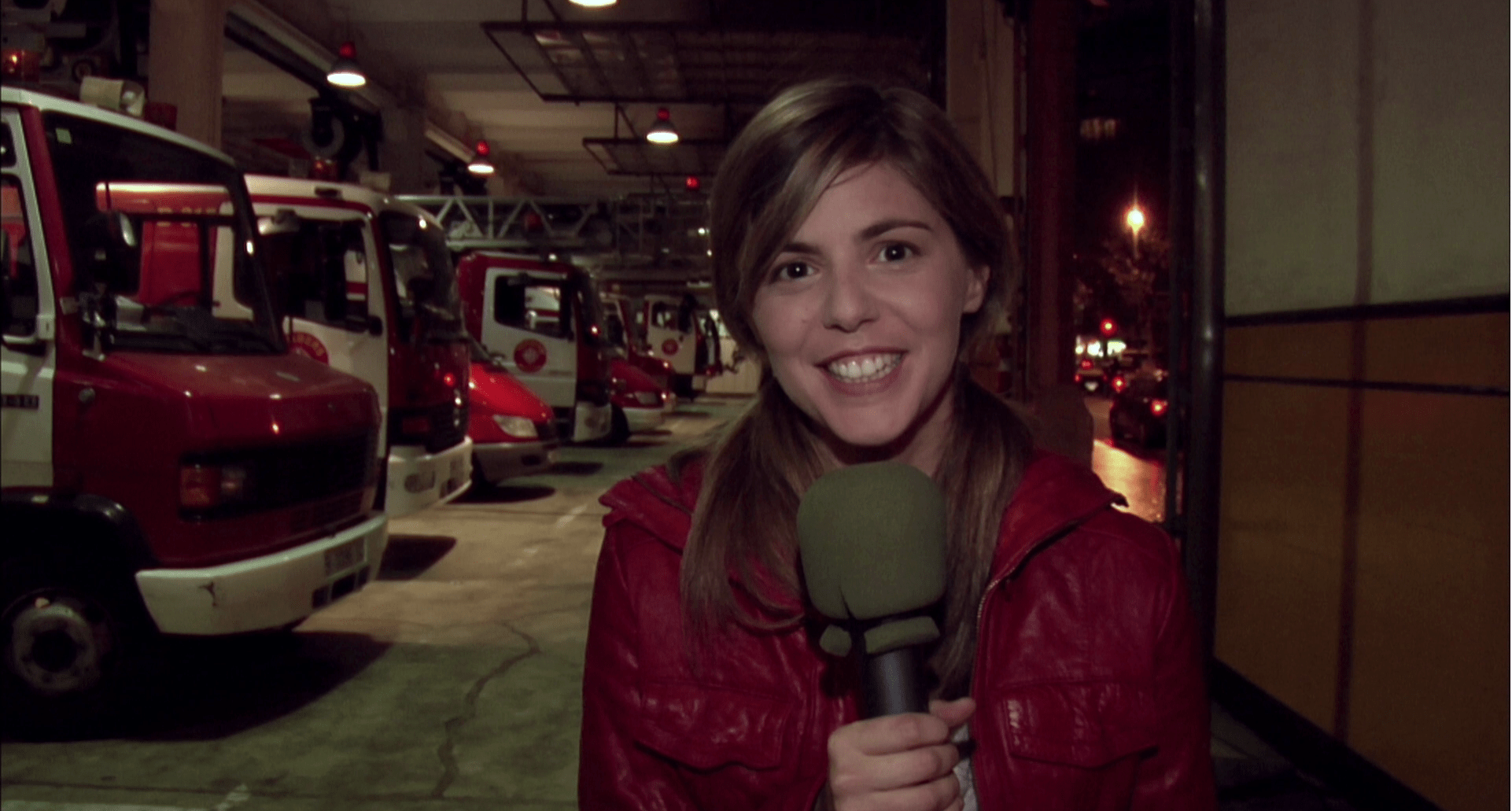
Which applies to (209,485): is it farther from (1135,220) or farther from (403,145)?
(1135,220)

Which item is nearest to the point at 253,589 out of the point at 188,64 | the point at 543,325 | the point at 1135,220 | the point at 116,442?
the point at 116,442

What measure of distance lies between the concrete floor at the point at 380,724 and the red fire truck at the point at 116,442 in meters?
0.38

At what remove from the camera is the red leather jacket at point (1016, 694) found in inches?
65.8

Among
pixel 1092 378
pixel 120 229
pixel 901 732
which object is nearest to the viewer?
pixel 901 732

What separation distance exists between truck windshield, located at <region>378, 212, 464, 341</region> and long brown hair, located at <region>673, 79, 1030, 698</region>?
25.3 feet

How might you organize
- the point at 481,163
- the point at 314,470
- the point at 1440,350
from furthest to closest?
1. the point at 481,163
2. the point at 314,470
3. the point at 1440,350

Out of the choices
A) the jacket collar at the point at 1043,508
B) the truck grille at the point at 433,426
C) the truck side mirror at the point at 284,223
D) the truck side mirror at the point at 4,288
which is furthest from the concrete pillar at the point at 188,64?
the jacket collar at the point at 1043,508

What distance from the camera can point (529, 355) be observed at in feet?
51.2

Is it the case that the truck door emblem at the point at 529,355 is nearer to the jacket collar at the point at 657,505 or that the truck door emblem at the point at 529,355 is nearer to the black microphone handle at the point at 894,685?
the jacket collar at the point at 657,505

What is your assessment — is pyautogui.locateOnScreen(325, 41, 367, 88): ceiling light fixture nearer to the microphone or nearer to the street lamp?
the microphone

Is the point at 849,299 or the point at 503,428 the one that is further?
the point at 503,428

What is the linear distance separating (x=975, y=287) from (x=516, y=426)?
10.6 m

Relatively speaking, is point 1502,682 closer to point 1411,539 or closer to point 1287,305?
point 1411,539

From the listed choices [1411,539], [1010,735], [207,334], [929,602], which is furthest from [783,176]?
[207,334]
